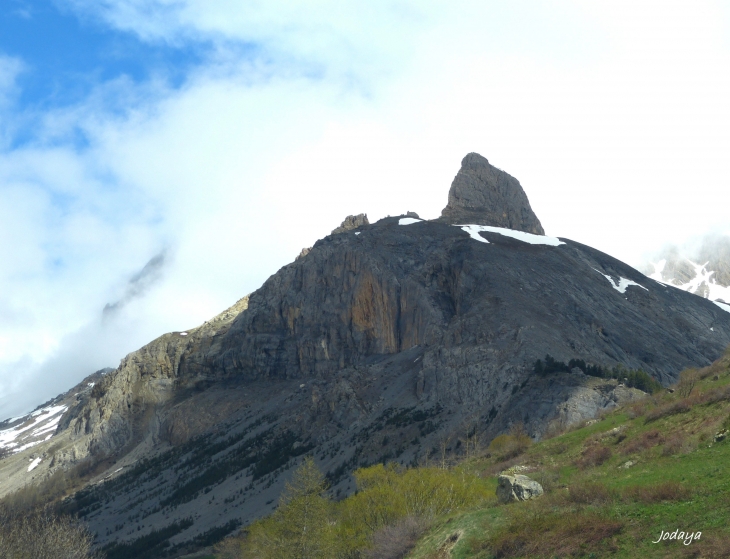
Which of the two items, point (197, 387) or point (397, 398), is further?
point (197, 387)

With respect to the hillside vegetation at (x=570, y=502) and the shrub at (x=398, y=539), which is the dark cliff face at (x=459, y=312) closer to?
the hillside vegetation at (x=570, y=502)

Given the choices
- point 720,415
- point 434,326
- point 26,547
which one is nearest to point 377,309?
point 434,326

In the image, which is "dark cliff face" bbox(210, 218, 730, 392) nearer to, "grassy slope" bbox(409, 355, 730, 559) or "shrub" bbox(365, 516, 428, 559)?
"grassy slope" bbox(409, 355, 730, 559)

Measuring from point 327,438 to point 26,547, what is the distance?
257ft

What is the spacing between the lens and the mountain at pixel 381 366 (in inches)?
4048

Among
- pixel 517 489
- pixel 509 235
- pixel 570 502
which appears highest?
pixel 509 235

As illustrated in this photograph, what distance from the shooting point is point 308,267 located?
183750 millimetres

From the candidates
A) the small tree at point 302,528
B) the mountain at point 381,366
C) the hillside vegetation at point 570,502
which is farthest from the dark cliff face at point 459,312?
the small tree at point 302,528

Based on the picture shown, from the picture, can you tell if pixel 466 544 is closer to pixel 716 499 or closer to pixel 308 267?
pixel 716 499

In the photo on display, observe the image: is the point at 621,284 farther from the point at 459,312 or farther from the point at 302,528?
the point at 302,528

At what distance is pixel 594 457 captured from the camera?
3341 cm

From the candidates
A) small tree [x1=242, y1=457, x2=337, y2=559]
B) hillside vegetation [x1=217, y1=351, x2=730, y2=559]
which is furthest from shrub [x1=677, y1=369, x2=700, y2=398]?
small tree [x1=242, y1=457, x2=337, y2=559]

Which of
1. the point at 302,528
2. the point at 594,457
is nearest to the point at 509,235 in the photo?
the point at 302,528

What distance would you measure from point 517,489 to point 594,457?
722 centimetres
